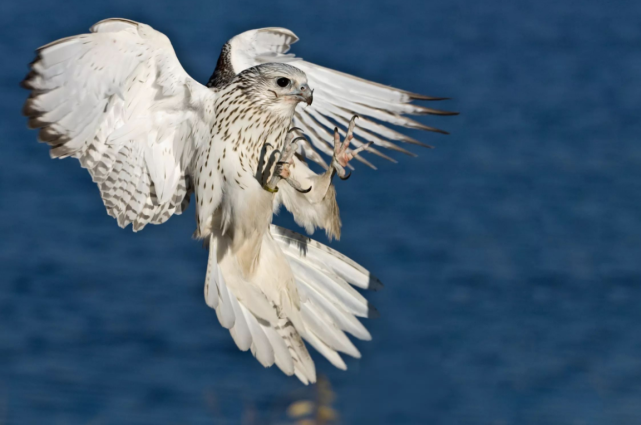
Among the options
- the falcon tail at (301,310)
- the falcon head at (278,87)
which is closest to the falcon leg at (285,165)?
the falcon head at (278,87)

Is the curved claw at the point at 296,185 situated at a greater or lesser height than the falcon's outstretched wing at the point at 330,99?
lesser

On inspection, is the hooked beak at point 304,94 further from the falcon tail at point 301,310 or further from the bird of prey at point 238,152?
the falcon tail at point 301,310

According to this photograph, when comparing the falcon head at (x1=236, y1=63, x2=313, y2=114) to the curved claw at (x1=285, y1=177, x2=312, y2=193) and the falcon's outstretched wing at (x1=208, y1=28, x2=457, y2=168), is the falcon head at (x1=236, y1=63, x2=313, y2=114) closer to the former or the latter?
the curved claw at (x1=285, y1=177, x2=312, y2=193)

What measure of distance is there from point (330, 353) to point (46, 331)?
6544mm

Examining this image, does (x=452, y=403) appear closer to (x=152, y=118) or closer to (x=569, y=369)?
(x=569, y=369)

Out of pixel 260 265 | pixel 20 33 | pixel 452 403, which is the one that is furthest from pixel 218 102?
pixel 20 33

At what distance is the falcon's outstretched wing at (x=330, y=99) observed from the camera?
582cm

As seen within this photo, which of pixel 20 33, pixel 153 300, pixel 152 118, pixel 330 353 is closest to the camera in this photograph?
pixel 152 118

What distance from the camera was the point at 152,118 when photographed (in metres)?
5.40

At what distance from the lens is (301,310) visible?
597 centimetres

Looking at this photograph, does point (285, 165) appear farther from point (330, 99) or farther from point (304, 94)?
point (330, 99)

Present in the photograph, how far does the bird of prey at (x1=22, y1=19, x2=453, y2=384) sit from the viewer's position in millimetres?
5168

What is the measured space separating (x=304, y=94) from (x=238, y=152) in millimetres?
451

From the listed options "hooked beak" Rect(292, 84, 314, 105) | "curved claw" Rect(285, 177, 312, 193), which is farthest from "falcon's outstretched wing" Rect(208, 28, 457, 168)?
"hooked beak" Rect(292, 84, 314, 105)
